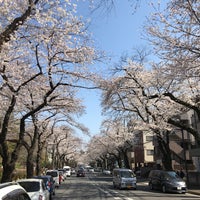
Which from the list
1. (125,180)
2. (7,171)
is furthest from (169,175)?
(7,171)

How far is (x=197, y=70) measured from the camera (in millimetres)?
14266

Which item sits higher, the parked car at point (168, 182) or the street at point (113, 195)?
the parked car at point (168, 182)

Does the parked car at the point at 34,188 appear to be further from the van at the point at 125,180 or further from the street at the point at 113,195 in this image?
the van at the point at 125,180

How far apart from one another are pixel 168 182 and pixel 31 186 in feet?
44.4

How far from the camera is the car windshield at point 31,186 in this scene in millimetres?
13160

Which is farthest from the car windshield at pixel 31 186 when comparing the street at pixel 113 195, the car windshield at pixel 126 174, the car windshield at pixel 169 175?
the car windshield at pixel 126 174

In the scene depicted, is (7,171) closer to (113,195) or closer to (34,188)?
(34,188)

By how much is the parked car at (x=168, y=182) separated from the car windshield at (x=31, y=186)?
43.0 feet

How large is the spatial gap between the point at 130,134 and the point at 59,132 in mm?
13189

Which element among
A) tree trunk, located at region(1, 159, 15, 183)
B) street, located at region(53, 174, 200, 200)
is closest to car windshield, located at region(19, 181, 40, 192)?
tree trunk, located at region(1, 159, 15, 183)

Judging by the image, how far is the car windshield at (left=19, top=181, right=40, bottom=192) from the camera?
43.2 ft

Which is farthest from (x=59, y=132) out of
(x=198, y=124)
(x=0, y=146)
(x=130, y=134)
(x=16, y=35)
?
(x=16, y=35)

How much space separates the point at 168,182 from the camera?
23.9 meters

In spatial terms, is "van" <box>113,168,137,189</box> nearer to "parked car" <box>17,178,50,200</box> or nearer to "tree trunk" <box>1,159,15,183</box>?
"tree trunk" <box>1,159,15,183</box>
